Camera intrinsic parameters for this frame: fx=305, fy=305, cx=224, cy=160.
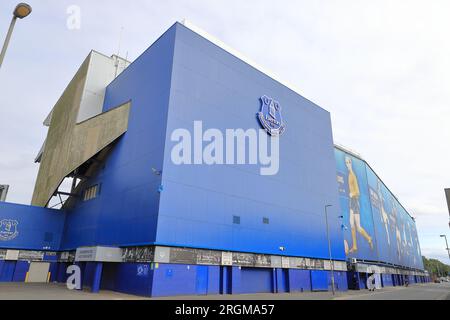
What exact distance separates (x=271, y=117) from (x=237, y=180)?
1205 centimetres

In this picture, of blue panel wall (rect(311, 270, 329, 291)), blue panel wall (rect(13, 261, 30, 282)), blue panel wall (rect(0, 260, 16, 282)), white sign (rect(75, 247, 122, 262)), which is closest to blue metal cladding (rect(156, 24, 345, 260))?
blue panel wall (rect(311, 270, 329, 291))

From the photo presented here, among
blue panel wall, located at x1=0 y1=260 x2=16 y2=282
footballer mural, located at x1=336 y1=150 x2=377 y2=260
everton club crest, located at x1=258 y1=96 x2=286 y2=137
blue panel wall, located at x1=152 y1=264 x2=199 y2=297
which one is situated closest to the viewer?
blue panel wall, located at x1=152 y1=264 x2=199 y2=297

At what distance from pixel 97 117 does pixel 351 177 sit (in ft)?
172

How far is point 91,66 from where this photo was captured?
161 feet

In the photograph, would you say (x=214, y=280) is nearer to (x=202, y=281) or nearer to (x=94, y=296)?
(x=202, y=281)

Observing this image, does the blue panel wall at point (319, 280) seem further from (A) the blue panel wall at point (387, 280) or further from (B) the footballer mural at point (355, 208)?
(A) the blue panel wall at point (387, 280)

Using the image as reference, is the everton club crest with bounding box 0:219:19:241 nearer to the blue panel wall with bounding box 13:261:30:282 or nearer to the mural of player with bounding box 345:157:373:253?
the blue panel wall with bounding box 13:261:30:282

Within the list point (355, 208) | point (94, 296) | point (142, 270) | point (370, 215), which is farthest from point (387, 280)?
point (94, 296)

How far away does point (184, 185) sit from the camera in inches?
1195

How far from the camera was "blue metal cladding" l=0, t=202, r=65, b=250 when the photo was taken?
1661 inches

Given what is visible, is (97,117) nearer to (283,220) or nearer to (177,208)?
(177,208)

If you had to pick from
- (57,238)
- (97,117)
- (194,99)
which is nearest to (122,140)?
(97,117)

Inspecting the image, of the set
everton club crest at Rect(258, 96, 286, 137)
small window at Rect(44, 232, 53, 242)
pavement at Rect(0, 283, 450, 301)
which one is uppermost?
everton club crest at Rect(258, 96, 286, 137)

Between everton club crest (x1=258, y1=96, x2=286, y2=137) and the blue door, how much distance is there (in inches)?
800
